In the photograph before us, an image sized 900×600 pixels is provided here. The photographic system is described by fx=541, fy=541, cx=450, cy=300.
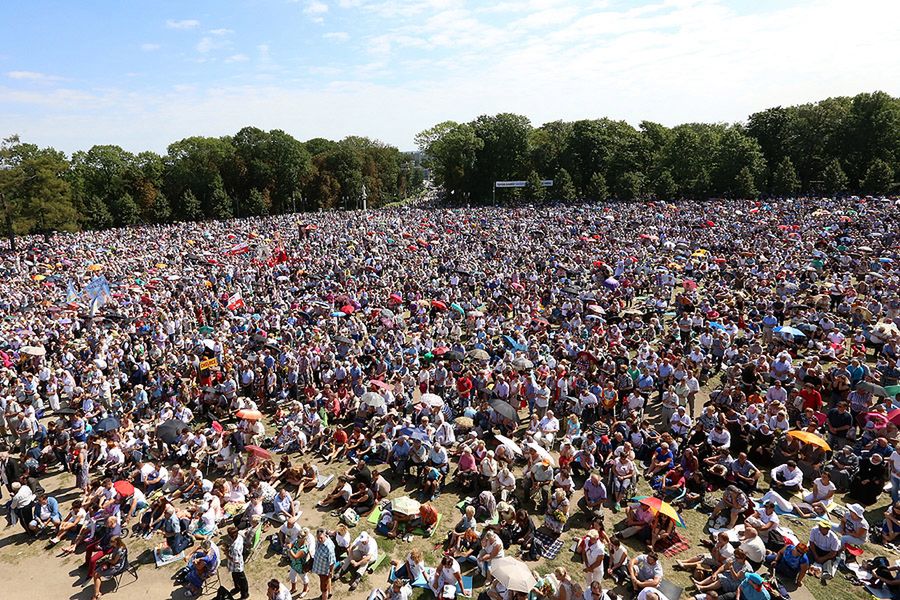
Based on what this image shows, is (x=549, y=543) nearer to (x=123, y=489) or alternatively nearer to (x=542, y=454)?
(x=542, y=454)

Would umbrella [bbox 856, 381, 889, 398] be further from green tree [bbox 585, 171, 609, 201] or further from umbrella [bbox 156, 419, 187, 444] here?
green tree [bbox 585, 171, 609, 201]

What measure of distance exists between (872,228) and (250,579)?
37112mm

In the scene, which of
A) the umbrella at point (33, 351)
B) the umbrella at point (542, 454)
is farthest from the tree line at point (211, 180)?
A: the umbrella at point (542, 454)

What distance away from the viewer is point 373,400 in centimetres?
1238

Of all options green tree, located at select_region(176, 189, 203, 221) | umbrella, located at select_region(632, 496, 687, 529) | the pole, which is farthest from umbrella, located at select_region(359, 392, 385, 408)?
green tree, located at select_region(176, 189, 203, 221)

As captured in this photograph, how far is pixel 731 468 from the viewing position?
9.77 m

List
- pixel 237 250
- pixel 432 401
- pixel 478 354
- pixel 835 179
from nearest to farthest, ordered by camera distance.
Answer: pixel 432 401, pixel 478 354, pixel 237 250, pixel 835 179

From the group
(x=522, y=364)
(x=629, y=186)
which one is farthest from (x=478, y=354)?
(x=629, y=186)

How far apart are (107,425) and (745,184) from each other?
56989mm

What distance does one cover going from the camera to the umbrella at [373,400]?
12.3 meters

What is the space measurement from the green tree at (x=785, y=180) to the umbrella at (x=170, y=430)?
5825 centimetres

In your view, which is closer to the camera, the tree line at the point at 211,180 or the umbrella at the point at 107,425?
the umbrella at the point at 107,425

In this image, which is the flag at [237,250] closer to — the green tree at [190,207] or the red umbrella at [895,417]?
the green tree at [190,207]

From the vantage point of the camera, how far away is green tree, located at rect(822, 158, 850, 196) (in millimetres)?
51750
